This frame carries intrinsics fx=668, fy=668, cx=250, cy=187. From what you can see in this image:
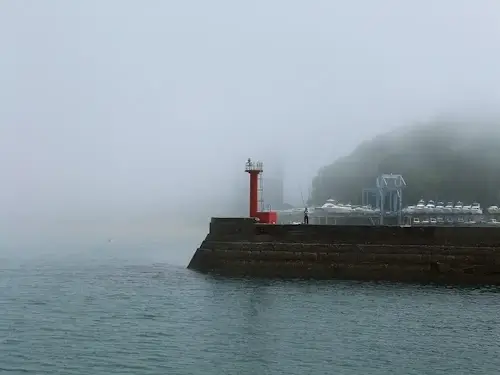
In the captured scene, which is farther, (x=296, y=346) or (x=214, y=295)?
(x=214, y=295)

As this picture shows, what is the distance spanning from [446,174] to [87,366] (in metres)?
135

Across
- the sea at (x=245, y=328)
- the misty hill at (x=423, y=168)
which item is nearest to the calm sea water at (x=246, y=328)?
the sea at (x=245, y=328)

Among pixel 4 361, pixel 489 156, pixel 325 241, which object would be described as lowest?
pixel 4 361

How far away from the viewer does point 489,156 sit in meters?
158

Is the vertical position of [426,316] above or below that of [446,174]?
below

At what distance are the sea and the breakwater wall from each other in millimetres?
2342

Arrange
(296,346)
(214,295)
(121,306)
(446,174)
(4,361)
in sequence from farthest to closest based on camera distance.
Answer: (446,174)
(214,295)
(121,306)
(296,346)
(4,361)

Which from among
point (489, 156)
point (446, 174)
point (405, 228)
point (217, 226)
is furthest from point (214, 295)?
point (489, 156)

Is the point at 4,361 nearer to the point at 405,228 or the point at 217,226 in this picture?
the point at 217,226

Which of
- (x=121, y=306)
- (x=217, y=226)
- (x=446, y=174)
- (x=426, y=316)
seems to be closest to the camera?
(x=426, y=316)

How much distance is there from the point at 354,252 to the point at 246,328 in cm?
1777

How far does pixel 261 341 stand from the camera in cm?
3166

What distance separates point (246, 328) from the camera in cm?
3428

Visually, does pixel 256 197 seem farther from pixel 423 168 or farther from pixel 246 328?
pixel 423 168
